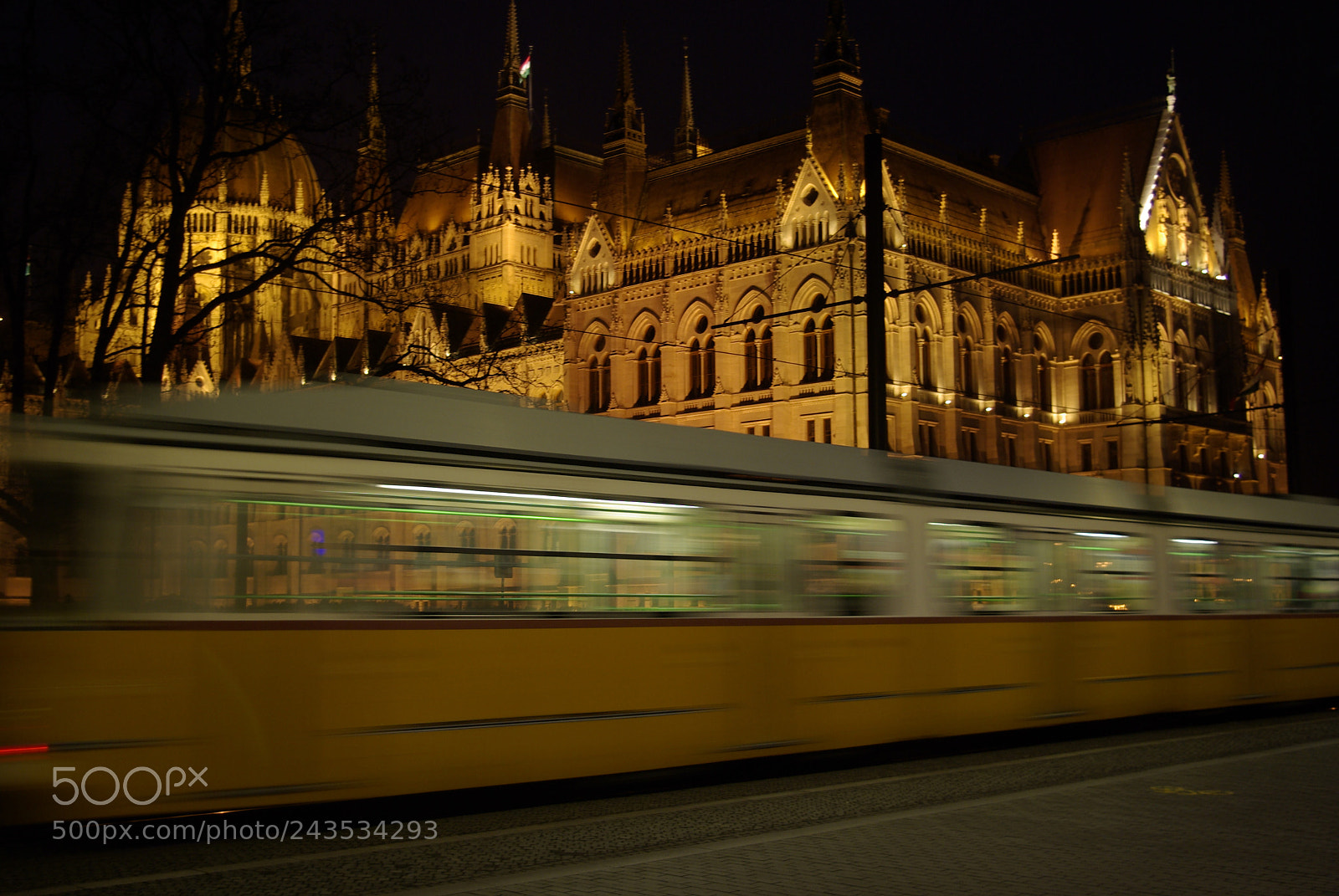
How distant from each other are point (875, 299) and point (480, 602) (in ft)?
33.4

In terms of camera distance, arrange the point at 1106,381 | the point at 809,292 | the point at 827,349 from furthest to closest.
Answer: the point at 1106,381
the point at 809,292
the point at 827,349

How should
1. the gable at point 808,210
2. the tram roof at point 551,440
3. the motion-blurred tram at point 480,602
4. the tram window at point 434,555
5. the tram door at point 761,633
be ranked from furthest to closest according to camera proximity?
Result: the gable at point 808,210 < the tram door at point 761,633 < the tram roof at point 551,440 < the tram window at point 434,555 < the motion-blurred tram at point 480,602

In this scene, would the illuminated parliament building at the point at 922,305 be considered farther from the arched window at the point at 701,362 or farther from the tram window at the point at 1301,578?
the tram window at the point at 1301,578

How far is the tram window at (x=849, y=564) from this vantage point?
1175 cm

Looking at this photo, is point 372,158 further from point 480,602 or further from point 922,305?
point 922,305

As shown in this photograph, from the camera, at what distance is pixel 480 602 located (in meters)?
9.69

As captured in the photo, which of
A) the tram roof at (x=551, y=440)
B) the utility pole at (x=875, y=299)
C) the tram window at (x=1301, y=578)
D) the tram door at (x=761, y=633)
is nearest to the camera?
the tram roof at (x=551, y=440)

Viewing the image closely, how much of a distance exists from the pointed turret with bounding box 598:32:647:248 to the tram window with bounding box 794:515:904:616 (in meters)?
53.4


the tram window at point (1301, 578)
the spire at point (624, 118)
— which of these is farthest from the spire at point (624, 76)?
the tram window at point (1301, 578)

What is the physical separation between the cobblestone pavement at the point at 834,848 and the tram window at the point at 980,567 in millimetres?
1877

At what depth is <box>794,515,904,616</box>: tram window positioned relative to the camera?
1175cm

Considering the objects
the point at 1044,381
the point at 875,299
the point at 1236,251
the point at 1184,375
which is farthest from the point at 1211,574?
the point at 1236,251

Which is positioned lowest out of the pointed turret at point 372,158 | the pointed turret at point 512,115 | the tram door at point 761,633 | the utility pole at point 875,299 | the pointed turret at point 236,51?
the tram door at point 761,633

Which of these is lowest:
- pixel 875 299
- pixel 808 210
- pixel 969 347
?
pixel 875 299
